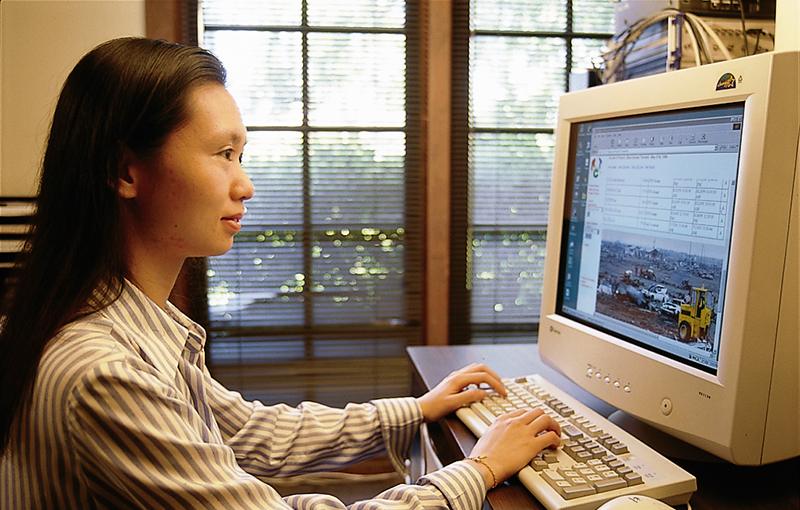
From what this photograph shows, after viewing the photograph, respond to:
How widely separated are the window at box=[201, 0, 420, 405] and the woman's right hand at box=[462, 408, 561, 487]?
1488mm

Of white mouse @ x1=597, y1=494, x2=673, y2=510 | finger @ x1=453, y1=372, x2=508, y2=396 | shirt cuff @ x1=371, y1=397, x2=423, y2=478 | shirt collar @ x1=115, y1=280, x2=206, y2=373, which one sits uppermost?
shirt collar @ x1=115, y1=280, x2=206, y2=373

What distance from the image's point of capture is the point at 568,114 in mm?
1104

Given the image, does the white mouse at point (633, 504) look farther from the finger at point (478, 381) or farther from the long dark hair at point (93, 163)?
the long dark hair at point (93, 163)

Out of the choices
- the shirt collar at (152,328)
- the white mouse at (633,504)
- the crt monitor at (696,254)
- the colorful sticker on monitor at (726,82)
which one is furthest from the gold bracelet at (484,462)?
the colorful sticker on monitor at (726,82)

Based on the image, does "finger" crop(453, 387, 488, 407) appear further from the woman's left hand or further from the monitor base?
the monitor base

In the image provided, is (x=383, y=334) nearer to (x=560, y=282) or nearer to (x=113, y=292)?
(x=560, y=282)

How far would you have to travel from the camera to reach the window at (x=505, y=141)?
91.1 inches

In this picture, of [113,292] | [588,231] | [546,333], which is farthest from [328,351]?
[113,292]

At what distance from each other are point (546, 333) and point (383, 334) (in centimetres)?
125

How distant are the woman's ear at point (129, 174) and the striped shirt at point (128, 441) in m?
0.12

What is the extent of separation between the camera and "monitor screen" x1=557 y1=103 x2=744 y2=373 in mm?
768

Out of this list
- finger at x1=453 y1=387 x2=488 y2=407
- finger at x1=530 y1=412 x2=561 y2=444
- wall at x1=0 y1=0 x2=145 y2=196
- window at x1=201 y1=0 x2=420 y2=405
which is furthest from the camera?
window at x1=201 y1=0 x2=420 y2=405

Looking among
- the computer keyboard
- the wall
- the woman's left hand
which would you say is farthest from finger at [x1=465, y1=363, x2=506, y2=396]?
the wall

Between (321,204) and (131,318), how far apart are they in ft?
5.14
